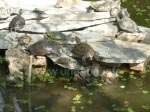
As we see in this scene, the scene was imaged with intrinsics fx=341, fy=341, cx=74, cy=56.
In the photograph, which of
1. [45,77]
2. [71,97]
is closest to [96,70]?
[71,97]

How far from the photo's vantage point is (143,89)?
340 inches

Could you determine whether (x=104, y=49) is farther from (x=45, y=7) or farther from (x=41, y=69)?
(x=45, y=7)

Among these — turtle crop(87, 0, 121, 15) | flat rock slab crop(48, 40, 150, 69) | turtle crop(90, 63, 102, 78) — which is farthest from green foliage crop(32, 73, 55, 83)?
turtle crop(87, 0, 121, 15)

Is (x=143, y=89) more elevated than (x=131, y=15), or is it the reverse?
(x=131, y=15)

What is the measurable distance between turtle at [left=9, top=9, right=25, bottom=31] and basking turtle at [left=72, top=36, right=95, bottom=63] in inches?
74.2

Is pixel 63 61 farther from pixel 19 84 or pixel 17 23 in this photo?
pixel 17 23

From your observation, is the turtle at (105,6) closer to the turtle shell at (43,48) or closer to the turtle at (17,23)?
the turtle at (17,23)

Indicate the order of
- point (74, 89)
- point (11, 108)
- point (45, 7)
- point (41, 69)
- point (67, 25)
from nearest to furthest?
1. point (11, 108)
2. point (74, 89)
3. point (41, 69)
4. point (67, 25)
5. point (45, 7)

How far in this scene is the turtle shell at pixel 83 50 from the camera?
900 cm

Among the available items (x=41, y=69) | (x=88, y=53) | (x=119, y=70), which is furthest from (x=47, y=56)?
(x=119, y=70)

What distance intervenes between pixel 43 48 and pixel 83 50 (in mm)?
1070

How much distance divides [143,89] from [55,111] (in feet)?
8.07

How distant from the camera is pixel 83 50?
29.7ft

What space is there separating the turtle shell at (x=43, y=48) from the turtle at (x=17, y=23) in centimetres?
101
